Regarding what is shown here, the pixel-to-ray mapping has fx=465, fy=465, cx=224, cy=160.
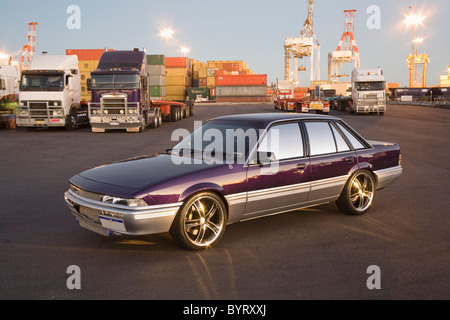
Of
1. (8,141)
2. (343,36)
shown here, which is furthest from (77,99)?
(343,36)

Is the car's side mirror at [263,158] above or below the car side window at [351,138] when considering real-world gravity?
below

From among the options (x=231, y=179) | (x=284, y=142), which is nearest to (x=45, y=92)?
(x=284, y=142)

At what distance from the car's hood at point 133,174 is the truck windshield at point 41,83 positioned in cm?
1874

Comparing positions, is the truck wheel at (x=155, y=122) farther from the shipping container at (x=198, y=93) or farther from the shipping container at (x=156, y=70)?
the shipping container at (x=198, y=93)

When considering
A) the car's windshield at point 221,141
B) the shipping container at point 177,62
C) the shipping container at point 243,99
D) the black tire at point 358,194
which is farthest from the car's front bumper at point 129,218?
the shipping container at point 177,62

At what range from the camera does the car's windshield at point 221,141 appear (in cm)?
566

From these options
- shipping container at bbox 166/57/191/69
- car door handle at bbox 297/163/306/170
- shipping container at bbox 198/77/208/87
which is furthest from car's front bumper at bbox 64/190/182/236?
shipping container at bbox 198/77/208/87

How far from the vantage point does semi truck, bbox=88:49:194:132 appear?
21.7 m

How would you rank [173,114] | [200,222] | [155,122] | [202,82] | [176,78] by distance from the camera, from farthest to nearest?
[202,82]
[176,78]
[173,114]
[155,122]
[200,222]

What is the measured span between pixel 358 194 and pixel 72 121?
804 inches

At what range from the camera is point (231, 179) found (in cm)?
527

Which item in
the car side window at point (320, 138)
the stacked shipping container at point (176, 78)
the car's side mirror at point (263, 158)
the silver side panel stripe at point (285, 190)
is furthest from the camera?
the stacked shipping container at point (176, 78)

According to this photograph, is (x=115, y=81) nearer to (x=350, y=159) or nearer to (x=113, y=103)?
(x=113, y=103)
